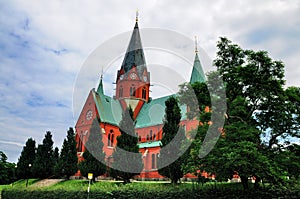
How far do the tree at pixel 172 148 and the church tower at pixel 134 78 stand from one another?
26193mm

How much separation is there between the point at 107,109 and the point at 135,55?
1372 centimetres

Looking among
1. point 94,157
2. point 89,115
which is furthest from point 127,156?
point 89,115

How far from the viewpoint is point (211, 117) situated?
50.8ft

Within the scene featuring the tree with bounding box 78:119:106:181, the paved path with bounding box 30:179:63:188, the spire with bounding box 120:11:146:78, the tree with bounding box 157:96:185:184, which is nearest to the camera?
the tree with bounding box 157:96:185:184

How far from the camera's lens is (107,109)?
152 feet

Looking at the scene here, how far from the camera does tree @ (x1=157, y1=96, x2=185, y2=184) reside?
22703mm

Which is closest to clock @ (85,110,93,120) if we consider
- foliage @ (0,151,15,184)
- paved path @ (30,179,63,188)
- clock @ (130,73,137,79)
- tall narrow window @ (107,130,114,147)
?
tall narrow window @ (107,130,114,147)

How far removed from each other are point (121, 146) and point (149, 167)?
1329 centimetres

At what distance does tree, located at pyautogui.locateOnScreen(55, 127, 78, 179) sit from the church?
14.2 feet

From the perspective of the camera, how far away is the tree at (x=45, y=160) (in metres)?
38.3

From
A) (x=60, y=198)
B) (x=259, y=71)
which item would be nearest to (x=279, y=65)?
(x=259, y=71)

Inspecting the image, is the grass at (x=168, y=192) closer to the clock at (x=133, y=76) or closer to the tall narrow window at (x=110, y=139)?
the tall narrow window at (x=110, y=139)

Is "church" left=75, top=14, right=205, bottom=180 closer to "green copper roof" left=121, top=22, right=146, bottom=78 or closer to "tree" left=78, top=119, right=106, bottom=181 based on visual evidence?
"green copper roof" left=121, top=22, right=146, bottom=78

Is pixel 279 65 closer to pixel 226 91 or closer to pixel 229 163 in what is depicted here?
pixel 226 91
